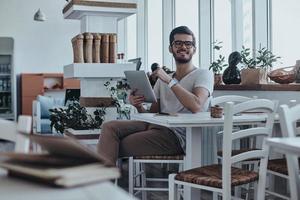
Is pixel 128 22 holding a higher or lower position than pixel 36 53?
higher

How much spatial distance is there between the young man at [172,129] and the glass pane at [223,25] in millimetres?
2300

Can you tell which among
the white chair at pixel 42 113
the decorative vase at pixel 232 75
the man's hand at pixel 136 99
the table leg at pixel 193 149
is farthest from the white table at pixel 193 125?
the white chair at pixel 42 113

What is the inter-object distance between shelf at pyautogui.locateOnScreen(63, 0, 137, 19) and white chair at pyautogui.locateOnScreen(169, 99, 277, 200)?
223 centimetres

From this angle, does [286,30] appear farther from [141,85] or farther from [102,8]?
[141,85]

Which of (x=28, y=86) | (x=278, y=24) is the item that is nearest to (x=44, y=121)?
(x=28, y=86)

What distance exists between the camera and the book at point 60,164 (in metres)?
0.81

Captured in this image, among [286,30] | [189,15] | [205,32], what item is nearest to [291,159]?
[286,30]

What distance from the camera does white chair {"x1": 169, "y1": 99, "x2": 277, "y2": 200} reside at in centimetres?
227

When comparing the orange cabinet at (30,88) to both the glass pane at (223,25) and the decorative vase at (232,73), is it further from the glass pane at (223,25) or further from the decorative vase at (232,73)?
the decorative vase at (232,73)

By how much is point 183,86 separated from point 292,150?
1.91 meters

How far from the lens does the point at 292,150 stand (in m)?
1.32

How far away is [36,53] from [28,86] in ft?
2.77

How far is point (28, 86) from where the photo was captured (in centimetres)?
887

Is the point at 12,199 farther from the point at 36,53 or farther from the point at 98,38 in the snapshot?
the point at 36,53
